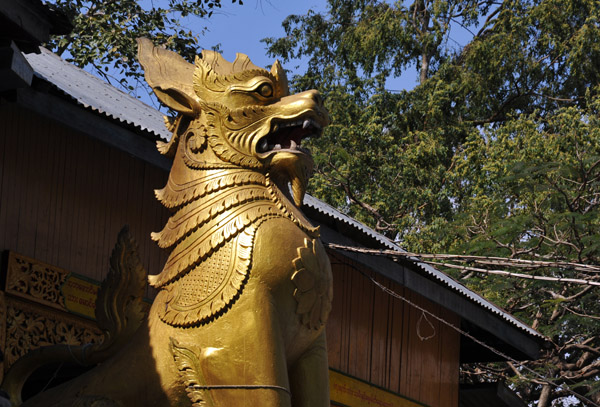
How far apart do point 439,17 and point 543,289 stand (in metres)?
8.98

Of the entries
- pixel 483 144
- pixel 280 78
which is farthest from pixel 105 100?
pixel 483 144

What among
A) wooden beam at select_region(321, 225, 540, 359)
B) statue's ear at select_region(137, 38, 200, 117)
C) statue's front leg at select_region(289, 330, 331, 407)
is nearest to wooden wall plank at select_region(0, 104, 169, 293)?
wooden beam at select_region(321, 225, 540, 359)

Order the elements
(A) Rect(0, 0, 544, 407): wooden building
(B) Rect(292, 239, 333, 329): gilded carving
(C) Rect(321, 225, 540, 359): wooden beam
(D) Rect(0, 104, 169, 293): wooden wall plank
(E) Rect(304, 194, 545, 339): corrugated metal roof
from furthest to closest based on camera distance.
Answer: (C) Rect(321, 225, 540, 359): wooden beam < (E) Rect(304, 194, 545, 339): corrugated metal roof < (D) Rect(0, 104, 169, 293): wooden wall plank < (A) Rect(0, 0, 544, 407): wooden building < (B) Rect(292, 239, 333, 329): gilded carving

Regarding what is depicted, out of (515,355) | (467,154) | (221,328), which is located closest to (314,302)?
(221,328)

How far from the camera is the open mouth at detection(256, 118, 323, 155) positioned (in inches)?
159

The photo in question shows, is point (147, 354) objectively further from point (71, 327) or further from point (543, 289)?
point (543, 289)

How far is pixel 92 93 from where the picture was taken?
6.41 metres

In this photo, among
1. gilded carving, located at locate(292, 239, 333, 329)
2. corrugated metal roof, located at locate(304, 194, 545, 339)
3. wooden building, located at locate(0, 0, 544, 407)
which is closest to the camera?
gilded carving, located at locate(292, 239, 333, 329)

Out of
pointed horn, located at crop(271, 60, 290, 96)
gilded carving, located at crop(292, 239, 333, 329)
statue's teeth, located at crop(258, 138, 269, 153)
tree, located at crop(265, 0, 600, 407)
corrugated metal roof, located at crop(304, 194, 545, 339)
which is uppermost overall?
tree, located at crop(265, 0, 600, 407)

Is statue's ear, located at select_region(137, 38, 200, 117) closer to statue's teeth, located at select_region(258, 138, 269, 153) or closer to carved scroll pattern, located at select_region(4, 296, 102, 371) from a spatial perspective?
statue's teeth, located at select_region(258, 138, 269, 153)

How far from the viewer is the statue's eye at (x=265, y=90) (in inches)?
163

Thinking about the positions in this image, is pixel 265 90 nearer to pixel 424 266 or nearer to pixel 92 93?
pixel 92 93

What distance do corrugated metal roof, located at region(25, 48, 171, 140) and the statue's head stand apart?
1.37 meters

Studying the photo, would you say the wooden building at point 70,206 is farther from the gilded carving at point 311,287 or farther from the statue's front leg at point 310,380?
the gilded carving at point 311,287
